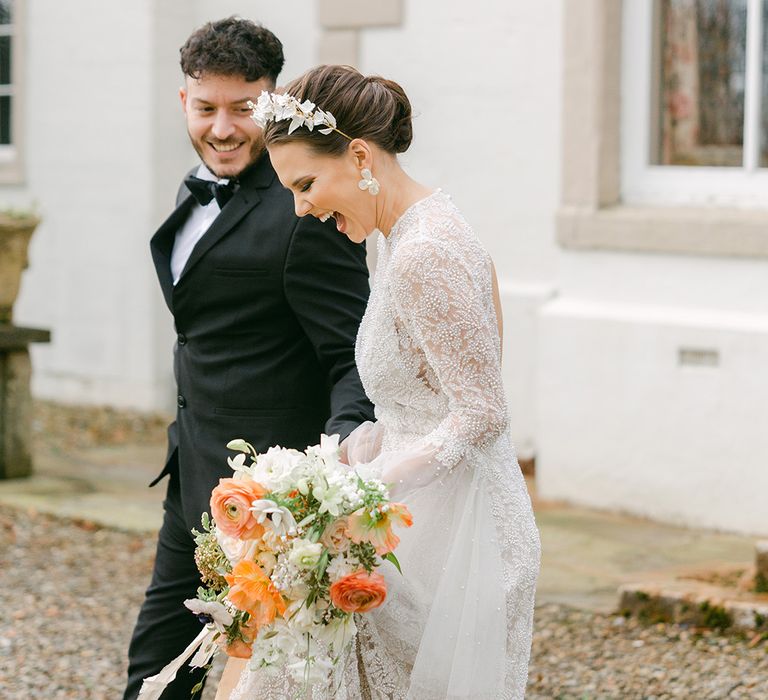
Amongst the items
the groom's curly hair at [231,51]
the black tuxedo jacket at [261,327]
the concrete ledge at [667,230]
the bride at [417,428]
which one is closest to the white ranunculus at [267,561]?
the bride at [417,428]

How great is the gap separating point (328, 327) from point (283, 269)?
18cm

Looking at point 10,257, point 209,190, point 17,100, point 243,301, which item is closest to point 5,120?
point 17,100

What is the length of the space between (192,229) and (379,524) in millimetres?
1310

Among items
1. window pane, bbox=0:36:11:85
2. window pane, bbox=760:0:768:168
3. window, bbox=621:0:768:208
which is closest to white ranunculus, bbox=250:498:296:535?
window, bbox=621:0:768:208

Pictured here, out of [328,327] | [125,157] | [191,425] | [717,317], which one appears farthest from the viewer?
[125,157]

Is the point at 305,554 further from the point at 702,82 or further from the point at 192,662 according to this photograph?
the point at 702,82

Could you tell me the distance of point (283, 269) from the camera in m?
3.39

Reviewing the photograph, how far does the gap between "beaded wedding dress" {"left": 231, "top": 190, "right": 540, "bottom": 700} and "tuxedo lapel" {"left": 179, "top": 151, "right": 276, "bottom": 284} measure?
1.95 feet

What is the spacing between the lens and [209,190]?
142 inches

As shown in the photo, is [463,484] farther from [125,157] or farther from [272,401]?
[125,157]

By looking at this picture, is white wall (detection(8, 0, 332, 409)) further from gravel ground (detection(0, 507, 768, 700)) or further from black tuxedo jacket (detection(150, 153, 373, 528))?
black tuxedo jacket (detection(150, 153, 373, 528))

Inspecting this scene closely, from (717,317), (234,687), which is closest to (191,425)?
(234,687)

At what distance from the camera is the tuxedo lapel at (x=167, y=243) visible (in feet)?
11.9

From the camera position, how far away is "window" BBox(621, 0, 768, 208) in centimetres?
739
